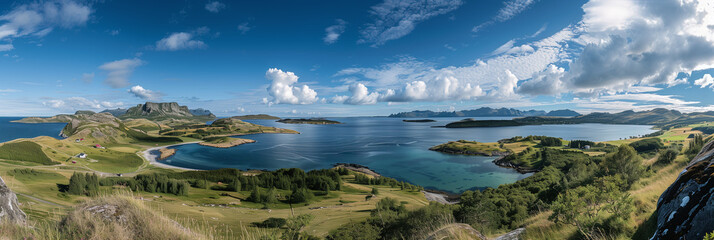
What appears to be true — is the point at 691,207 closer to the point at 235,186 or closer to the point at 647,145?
the point at 235,186

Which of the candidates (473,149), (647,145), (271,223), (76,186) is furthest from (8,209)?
(647,145)

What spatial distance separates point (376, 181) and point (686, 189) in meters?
82.2

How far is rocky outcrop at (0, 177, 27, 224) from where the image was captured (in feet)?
21.4

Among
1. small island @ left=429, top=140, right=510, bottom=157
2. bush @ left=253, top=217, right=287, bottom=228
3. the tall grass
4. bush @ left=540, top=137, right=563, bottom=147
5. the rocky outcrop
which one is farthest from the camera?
bush @ left=540, top=137, right=563, bottom=147

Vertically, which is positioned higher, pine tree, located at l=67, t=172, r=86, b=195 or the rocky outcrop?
the rocky outcrop

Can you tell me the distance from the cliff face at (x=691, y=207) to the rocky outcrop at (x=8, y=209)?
42.2ft

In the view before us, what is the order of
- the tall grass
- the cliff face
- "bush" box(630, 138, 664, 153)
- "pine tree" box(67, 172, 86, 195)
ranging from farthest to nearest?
"bush" box(630, 138, 664, 153) → "pine tree" box(67, 172, 86, 195) → the tall grass → the cliff face

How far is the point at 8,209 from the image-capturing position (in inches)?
267

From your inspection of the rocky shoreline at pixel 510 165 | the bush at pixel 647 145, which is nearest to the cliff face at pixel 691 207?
the rocky shoreline at pixel 510 165

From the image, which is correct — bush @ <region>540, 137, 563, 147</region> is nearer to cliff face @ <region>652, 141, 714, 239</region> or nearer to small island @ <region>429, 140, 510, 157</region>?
small island @ <region>429, 140, 510, 157</region>

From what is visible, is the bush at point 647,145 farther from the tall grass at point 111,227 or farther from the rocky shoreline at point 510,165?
the tall grass at point 111,227

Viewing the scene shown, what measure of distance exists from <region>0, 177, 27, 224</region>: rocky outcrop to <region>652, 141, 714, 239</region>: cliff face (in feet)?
42.2

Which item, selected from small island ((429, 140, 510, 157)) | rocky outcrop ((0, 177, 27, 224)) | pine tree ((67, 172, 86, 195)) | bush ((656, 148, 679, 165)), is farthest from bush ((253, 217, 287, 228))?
small island ((429, 140, 510, 157))

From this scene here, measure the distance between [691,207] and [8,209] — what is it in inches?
549
